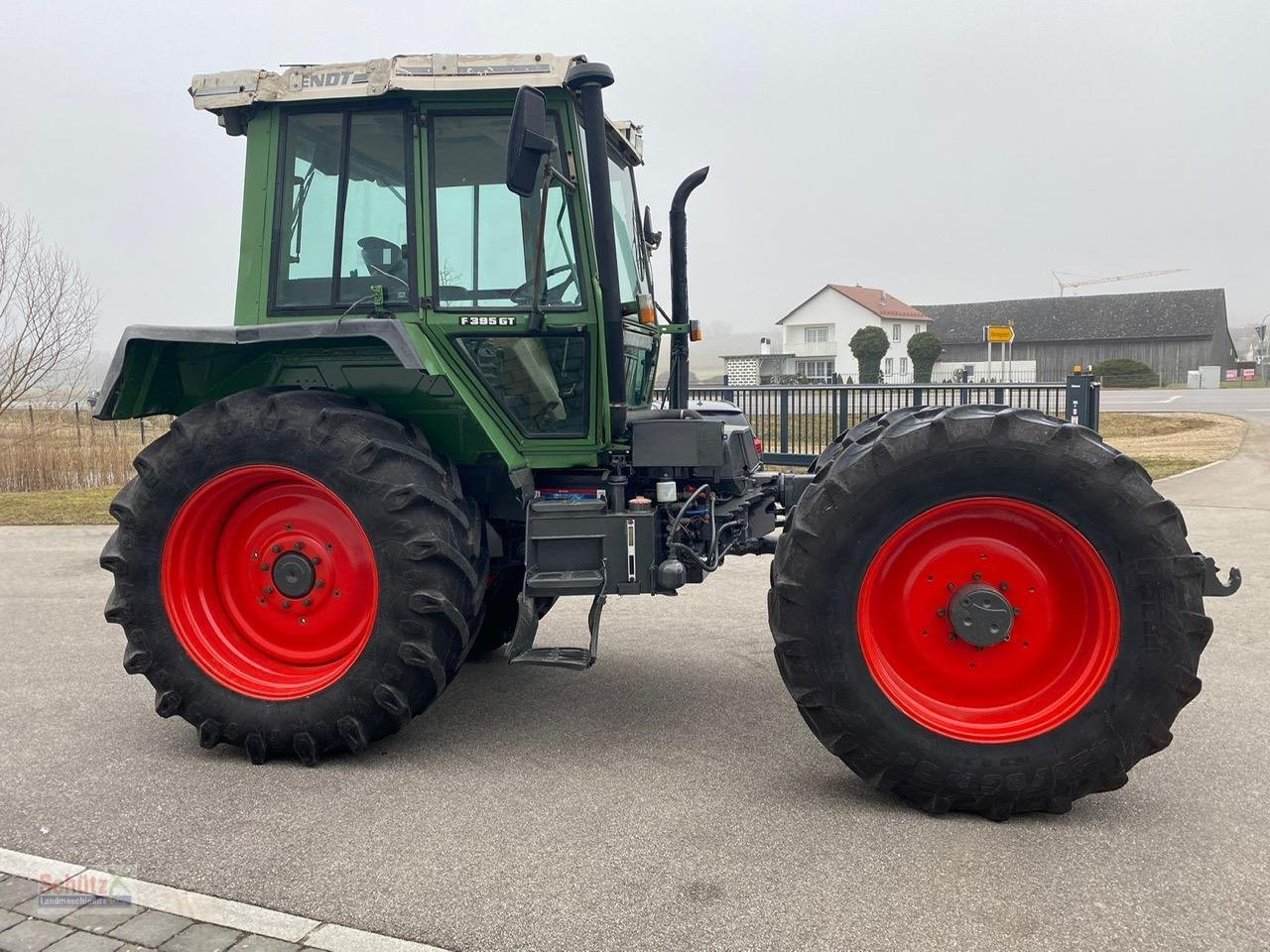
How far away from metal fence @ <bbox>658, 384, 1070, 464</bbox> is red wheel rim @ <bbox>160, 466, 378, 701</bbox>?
376 inches

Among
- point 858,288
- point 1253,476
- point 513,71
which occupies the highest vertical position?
point 858,288

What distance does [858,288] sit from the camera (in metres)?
74.7

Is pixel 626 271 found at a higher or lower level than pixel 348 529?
higher

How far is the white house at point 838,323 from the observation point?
234 feet

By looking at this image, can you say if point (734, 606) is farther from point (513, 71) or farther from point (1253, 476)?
point (1253, 476)

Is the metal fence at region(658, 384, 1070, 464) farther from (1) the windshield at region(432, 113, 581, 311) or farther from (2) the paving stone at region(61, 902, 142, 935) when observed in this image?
(2) the paving stone at region(61, 902, 142, 935)

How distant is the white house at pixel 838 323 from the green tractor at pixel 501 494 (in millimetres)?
66020

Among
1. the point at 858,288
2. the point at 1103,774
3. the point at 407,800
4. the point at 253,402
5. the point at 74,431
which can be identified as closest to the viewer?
the point at 1103,774

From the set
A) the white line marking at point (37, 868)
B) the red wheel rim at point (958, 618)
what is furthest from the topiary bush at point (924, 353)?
the white line marking at point (37, 868)

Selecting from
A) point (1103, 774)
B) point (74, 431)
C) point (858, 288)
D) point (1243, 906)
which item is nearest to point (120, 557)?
point (1103, 774)

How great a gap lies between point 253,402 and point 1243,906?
378cm

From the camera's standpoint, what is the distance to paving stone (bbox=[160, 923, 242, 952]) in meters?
2.63

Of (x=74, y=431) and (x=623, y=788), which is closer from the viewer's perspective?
(x=623, y=788)

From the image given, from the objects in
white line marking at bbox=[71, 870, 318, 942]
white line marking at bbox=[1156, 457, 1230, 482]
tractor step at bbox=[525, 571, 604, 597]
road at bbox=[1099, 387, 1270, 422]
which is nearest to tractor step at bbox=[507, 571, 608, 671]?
tractor step at bbox=[525, 571, 604, 597]
